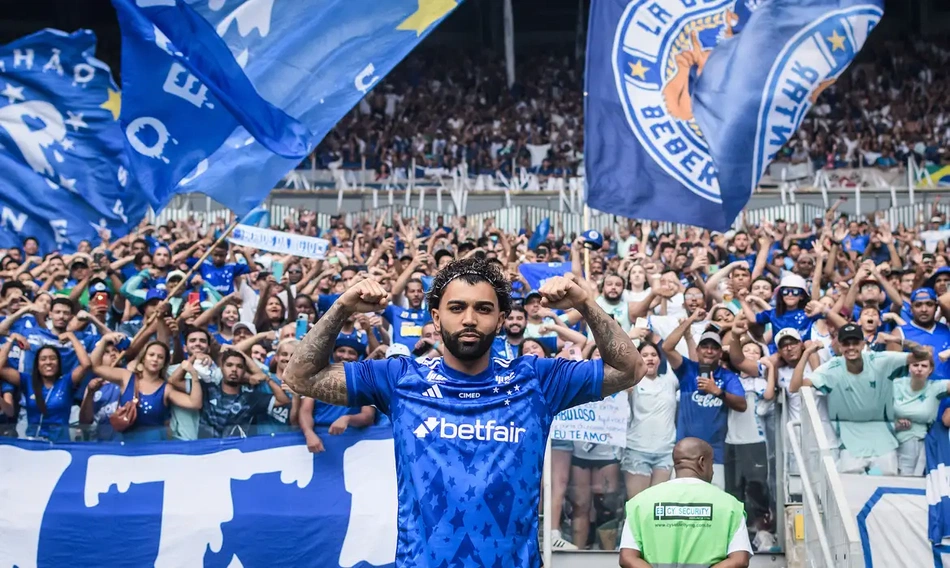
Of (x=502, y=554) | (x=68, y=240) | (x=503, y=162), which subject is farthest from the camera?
(x=503, y=162)

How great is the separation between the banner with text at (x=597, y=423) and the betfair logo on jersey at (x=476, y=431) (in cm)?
479

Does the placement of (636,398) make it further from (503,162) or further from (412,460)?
(503,162)

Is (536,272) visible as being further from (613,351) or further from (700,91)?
(613,351)

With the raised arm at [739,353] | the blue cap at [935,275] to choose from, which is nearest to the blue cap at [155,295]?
the raised arm at [739,353]

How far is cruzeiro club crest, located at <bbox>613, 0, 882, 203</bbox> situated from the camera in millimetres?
10867

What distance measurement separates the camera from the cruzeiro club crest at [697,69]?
35.7ft

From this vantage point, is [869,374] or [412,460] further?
[869,374]

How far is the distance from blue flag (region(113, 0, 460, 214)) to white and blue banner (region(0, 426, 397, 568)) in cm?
186

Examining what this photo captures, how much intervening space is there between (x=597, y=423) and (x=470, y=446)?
4.91 meters

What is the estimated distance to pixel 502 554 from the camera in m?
4.05

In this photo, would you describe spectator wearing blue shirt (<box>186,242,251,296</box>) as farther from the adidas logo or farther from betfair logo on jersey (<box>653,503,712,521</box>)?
the adidas logo

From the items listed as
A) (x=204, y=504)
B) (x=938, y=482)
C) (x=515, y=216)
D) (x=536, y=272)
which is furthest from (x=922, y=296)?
(x=515, y=216)

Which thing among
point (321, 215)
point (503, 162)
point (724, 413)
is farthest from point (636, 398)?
point (503, 162)

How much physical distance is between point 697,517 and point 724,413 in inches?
118
